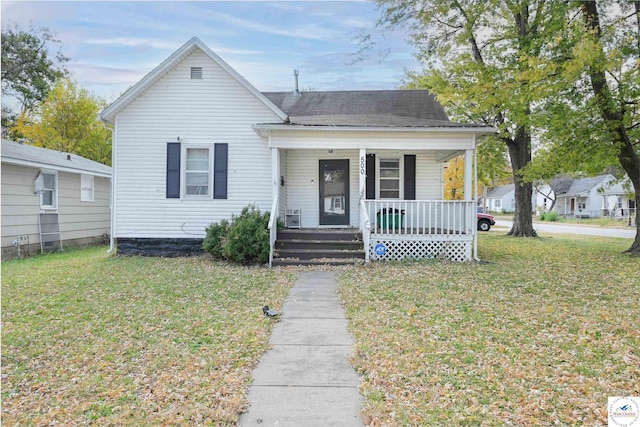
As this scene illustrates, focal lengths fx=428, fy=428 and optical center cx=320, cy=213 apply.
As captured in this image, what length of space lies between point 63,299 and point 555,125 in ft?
39.1

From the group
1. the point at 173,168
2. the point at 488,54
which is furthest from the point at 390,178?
the point at 488,54

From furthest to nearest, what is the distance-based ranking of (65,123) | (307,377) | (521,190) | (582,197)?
1. (582,197)
2. (65,123)
3. (521,190)
4. (307,377)

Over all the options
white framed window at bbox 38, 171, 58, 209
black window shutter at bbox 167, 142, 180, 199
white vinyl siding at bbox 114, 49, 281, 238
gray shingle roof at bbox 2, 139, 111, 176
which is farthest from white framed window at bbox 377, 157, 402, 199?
white framed window at bbox 38, 171, 58, 209

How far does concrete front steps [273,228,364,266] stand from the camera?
398 inches

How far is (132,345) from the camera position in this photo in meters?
4.68

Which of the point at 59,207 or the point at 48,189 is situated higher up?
the point at 48,189

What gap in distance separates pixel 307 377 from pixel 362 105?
11.1 meters

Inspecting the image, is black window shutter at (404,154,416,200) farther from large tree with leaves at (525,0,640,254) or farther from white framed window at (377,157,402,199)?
large tree with leaves at (525,0,640,254)

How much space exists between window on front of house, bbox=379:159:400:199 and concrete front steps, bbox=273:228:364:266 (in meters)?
1.87

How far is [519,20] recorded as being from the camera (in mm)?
16484

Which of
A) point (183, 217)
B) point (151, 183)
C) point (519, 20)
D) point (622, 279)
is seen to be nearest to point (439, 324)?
point (622, 279)

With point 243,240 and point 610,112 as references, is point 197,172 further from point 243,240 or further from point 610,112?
point 610,112

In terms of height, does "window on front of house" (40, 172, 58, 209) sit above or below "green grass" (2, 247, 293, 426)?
above

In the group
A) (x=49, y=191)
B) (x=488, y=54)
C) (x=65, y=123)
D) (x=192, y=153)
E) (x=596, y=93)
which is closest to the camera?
(x=596, y=93)
